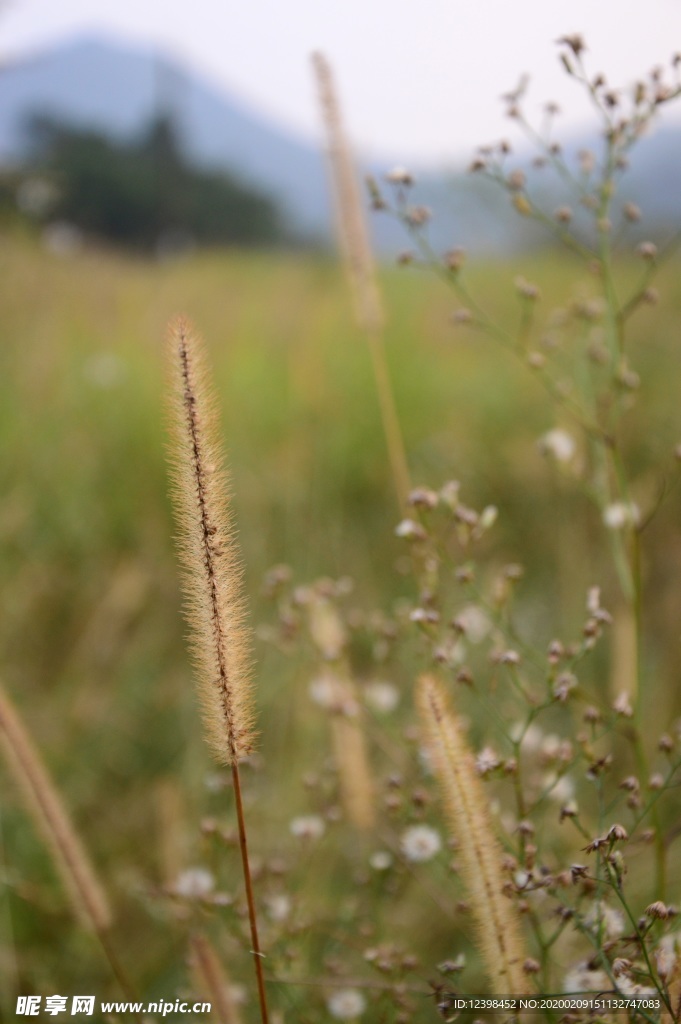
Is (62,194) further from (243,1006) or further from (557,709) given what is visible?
(243,1006)

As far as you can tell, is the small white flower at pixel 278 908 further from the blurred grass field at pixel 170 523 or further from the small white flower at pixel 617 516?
the small white flower at pixel 617 516

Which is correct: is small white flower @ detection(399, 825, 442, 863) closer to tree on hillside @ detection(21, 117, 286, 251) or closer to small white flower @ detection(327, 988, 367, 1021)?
small white flower @ detection(327, 988, 367, 1021)

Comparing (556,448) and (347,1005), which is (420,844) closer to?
(347,1005)

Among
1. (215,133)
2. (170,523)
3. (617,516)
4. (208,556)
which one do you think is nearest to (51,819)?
(208,556)

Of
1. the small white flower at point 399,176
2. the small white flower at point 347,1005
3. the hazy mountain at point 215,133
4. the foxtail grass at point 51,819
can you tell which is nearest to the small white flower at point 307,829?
the small white flower at point 347,1005

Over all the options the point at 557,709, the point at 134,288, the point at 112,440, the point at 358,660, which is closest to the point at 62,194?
the point at 134,288

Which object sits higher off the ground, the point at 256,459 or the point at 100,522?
the point at 256,459

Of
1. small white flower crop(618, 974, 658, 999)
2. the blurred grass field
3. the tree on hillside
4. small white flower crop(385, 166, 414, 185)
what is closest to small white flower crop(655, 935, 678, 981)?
small white flower crop(618, 974, 658, 999)

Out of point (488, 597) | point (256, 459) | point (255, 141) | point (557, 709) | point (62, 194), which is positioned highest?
point (255, 141)
